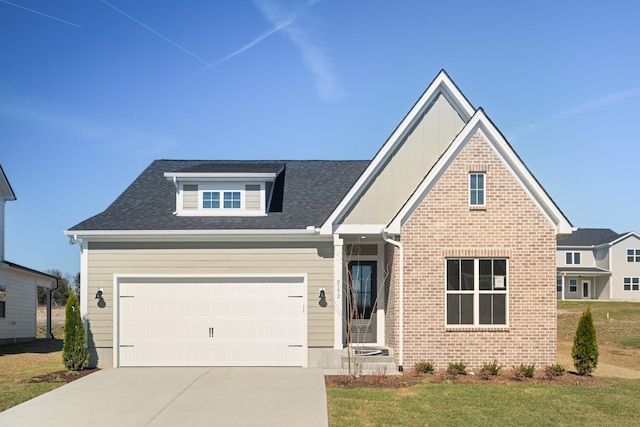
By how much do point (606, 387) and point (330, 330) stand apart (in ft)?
22.6

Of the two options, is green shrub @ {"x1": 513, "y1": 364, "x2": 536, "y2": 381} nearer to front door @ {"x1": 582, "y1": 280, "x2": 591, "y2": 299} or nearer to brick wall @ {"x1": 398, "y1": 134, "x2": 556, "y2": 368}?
brick wall @ {"x1": 398, "y1": 134, "x2": 556, "y2": 368}

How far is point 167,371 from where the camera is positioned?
54.9 ft

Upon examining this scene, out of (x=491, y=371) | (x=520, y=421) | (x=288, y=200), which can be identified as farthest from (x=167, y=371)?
(x=520, y=421)

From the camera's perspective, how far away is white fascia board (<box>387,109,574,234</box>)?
16.0 metres

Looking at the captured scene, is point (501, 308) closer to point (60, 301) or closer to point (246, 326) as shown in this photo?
point (246, 326)

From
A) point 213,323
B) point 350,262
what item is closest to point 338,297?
point 350,262

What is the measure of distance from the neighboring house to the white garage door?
155 feet

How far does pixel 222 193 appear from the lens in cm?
1914

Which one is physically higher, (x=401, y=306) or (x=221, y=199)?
(x=221, y=199)

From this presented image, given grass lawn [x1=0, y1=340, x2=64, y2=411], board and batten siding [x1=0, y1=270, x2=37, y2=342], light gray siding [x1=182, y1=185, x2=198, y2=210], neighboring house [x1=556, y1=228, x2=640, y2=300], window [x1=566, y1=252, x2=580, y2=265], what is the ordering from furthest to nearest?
window [x1=566, y1=252, x2=580, y2=265] → neighboring house [x1=556, y1=228, x2=640, y2=300] → board and batten siding [x1=0, y1=270, x2=37, y2=342] → light gray siding [x1=182, y1=185, x2=198, y2=210] → grass lawn [x1=0, y1=340, x2=64, y2=411]

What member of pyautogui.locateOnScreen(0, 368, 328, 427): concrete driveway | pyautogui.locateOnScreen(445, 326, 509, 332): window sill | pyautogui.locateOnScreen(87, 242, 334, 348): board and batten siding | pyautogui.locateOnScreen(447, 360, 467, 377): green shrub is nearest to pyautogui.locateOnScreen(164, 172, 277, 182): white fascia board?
pyautogui.locateOnScreen(87, 242, 334, 348): board and batten siding

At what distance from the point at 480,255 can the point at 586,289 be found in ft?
168

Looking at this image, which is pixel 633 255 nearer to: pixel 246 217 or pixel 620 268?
pixel 620 268

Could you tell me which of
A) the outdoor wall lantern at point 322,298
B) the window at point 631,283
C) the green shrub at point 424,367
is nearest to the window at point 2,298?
the outdoor wall lantern at point 322,298
